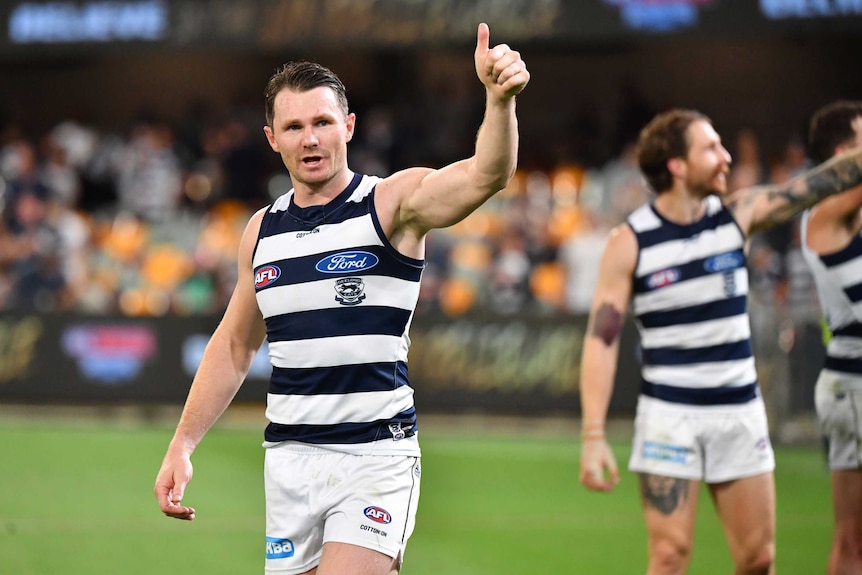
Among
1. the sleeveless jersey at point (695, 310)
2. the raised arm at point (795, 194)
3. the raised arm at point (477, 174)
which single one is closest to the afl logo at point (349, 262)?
the raised arm at point (477, 174)

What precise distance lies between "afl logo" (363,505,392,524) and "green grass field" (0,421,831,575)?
371 cm

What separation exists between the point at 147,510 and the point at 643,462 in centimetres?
528

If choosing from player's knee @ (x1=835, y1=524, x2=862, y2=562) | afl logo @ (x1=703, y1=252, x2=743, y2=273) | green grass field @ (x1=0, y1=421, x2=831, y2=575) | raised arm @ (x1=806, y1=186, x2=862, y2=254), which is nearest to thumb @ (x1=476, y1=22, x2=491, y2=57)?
afl logo @ (x1=703, y1=252, x2=743, y2=273)

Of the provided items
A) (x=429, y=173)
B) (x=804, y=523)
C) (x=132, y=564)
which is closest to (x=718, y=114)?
(x=804, y=523)

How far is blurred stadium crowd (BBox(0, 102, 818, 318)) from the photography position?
16.3 meters

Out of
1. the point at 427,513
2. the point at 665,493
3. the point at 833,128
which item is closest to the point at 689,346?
the point at 665,493

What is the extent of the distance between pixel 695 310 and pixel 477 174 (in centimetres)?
216

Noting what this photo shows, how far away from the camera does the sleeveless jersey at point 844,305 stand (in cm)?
611

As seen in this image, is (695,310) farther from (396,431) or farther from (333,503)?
(333,503)

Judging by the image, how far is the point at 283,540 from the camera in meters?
4.50

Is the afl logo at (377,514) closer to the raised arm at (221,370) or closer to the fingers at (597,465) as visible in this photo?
the raised arm at (221,370)

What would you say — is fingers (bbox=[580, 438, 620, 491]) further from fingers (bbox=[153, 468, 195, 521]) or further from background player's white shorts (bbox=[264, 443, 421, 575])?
fingers (bbox=[153, 468, 195, 521])

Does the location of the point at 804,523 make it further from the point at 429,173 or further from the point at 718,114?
the point at 718,114

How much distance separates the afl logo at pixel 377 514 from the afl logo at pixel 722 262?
7.43 feet
